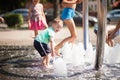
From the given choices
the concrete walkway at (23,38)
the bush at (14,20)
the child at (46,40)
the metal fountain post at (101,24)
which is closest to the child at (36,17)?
the concrete walkway at (23,38)

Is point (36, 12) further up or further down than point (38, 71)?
further up

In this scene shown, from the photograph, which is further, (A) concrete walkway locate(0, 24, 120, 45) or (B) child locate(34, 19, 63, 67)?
(A) concrete walkway locate(0, 24, 120, 45)

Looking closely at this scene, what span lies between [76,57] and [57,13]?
1741cm

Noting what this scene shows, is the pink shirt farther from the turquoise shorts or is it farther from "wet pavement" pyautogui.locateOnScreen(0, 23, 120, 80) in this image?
the turquoise shorts

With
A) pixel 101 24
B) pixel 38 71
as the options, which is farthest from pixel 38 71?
pixel 101 24

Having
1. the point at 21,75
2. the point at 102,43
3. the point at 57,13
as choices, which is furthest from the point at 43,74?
the point at 57,13

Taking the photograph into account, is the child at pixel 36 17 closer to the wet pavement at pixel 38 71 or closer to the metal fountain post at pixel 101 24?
the wet pavement at pixel 38 71

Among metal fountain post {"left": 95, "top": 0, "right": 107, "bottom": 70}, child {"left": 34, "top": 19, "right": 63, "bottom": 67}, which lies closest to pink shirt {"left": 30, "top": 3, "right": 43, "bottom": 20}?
child {"left": 34, "top": 19, "right": 63, "bottom": 67}

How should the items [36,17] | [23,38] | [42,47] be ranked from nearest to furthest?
[42,47] → [36,17] → [23,38]

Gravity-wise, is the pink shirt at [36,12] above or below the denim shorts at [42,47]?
above

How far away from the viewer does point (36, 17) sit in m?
12.4

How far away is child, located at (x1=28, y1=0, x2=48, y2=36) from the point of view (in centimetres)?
1224

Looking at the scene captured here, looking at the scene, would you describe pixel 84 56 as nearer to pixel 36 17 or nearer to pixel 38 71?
pixel 38 71

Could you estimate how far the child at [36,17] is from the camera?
40.2 feet
